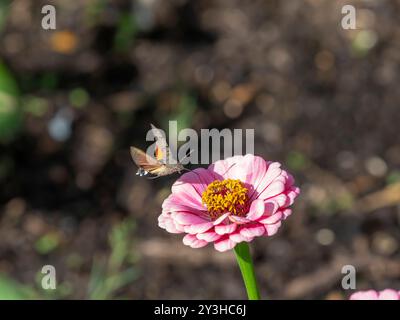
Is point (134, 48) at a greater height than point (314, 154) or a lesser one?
greater

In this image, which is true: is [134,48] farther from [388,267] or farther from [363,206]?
[388,267]

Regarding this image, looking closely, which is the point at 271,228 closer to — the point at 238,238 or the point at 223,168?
the point at 238,238

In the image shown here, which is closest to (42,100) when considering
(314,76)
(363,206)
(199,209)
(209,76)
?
(209,76)

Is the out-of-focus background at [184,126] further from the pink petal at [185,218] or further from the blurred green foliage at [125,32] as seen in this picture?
the pink petal at [185,218]

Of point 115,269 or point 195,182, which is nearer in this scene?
point 195,182

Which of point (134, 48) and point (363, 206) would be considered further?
point (134, 48)

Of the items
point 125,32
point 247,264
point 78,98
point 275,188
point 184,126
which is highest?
point 125,32

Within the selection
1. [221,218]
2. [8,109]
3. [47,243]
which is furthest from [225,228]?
[8,109]
